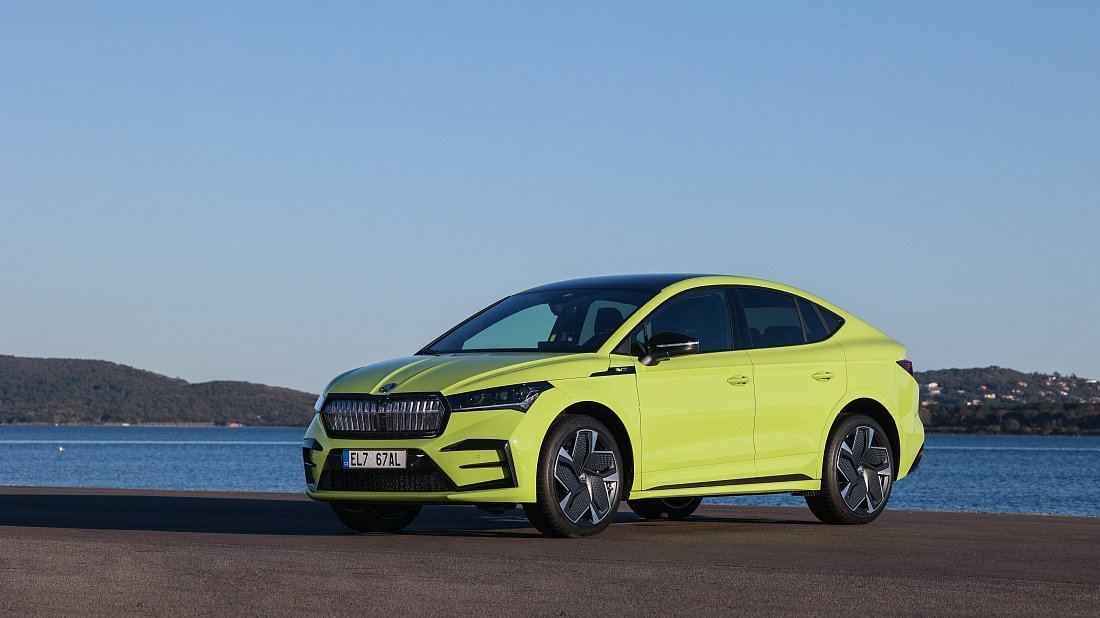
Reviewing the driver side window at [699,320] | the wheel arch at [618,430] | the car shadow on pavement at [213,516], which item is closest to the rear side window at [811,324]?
the driver side window at [699,320]

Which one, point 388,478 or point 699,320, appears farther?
point 699,320

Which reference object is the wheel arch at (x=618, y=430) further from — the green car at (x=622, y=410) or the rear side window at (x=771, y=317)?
the rear side window at (x=771, y=317)

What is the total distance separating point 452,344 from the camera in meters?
11.7

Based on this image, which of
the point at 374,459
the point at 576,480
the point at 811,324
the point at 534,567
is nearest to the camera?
the point at 534,567

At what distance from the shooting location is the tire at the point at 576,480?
10.1 m

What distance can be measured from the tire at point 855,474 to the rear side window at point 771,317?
79cm

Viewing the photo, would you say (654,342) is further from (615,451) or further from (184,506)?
(184,506)

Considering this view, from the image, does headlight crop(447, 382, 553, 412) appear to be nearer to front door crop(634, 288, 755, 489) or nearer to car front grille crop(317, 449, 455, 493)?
car front grille crop(317, 449, 455, 493)

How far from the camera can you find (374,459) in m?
10.2

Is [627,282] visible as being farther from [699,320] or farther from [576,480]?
[576,480]

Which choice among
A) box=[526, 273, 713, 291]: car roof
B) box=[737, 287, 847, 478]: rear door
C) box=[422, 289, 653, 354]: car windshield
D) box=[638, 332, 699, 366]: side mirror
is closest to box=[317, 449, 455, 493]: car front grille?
box=[422, 289, 653, 354]: car windshield

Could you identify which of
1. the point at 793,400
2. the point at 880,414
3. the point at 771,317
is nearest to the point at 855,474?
the point at 880,414

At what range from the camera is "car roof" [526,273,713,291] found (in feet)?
37.5

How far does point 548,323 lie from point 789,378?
181 cm
